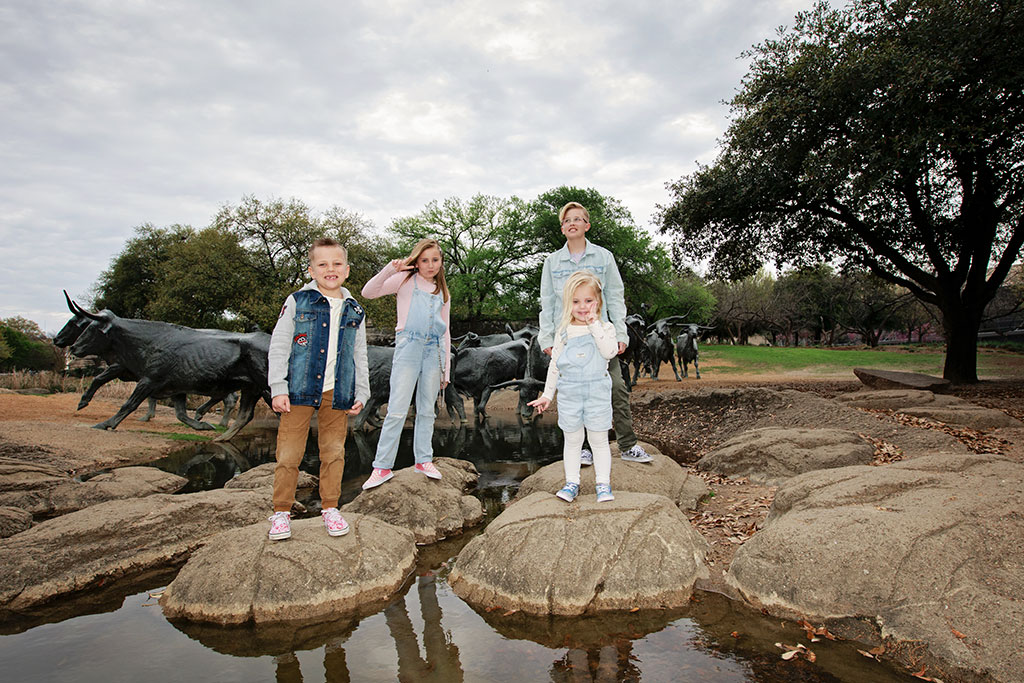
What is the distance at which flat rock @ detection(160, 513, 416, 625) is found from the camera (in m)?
3.44

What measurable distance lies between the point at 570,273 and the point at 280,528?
3.04 metres

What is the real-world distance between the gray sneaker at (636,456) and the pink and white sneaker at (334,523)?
281cm

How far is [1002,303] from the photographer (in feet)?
138

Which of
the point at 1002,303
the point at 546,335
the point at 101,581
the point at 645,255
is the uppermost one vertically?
the point at 645,255

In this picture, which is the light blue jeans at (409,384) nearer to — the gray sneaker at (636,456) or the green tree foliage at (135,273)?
the gray sneaker at (636,456)

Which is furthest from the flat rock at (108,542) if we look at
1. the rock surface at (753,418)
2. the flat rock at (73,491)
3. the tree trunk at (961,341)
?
the tree trunk at (961,341)

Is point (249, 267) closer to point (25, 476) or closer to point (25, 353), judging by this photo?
point (25, 353)

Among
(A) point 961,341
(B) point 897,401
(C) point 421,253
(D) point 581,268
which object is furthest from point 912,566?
(A) point 961,341

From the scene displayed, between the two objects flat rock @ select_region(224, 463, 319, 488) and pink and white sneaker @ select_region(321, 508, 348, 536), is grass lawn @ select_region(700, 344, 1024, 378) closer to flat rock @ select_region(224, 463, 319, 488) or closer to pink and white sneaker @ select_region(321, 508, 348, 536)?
flat rock @ select_region(224, 463, 319, 488)

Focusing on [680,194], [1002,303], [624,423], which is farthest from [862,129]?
[1002,303]

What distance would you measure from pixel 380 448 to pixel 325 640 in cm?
225

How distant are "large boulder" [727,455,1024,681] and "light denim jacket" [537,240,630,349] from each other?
2032mm

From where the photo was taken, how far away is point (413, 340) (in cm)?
519

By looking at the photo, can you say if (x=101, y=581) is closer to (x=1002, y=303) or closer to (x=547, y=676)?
(x=547, y=676)
